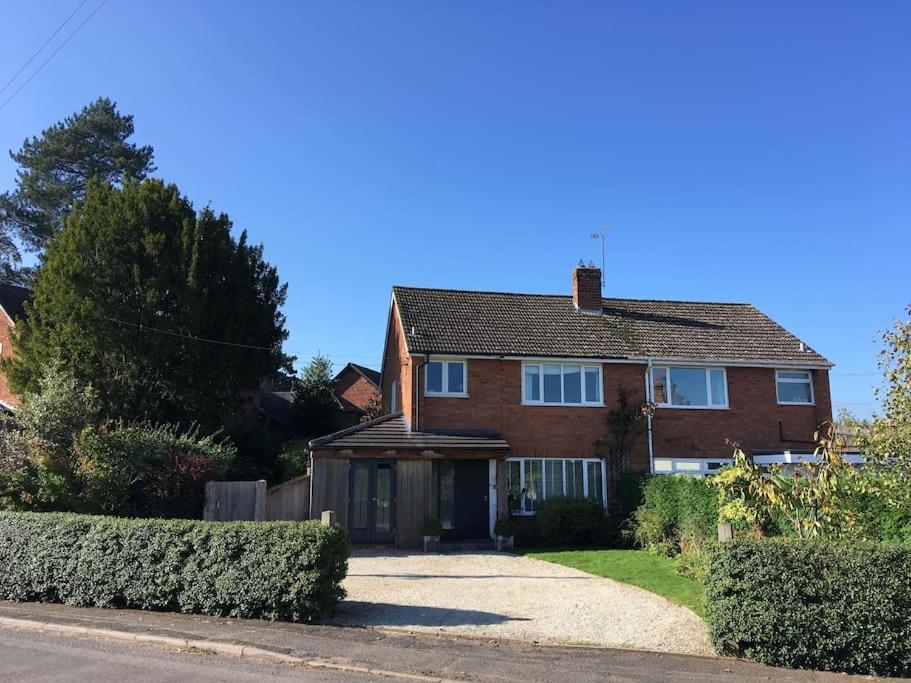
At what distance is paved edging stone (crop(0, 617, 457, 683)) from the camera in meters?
7.66

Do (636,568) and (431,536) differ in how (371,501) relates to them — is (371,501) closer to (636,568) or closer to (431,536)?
(431,536)

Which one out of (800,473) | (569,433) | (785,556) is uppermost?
(569,433)

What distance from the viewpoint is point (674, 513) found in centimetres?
1762

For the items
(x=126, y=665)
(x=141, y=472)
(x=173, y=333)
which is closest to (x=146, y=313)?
(x=173, y=333)

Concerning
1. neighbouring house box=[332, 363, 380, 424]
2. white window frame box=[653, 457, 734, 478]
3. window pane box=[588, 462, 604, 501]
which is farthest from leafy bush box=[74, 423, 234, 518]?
neighbouring house box=[332, 363, 380, 424]

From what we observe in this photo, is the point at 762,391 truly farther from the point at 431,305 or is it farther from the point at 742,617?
the point at 742,617

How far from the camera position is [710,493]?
15969mm

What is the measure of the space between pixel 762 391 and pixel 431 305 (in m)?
11.5

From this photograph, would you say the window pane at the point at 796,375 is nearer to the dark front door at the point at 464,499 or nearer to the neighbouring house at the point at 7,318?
the dark front door at the point at 464,499

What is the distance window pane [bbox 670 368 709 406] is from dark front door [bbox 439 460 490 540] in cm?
705

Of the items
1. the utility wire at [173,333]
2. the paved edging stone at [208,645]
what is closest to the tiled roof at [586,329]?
the utility wire at [173,333]

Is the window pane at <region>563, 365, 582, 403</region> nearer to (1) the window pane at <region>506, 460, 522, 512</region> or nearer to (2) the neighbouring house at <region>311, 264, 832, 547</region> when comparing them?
(2) the neighbouring house at <region>311, 264, 832, 547</region>

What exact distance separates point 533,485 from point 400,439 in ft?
14.8

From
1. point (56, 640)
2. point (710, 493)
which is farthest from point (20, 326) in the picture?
point (710, 493)
